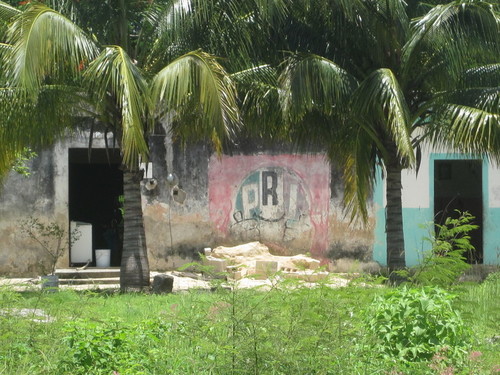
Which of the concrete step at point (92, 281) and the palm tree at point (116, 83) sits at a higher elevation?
the palm tree at point (116, 83)

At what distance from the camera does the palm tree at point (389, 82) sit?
1194cm

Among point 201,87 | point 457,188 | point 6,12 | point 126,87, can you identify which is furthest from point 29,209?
point 457,188

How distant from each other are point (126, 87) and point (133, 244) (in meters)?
3.18

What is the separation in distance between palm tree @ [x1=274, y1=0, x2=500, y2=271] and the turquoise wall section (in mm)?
3602

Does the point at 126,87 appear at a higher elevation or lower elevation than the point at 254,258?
higher

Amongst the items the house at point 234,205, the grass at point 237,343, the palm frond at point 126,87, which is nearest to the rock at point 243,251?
the house at point 234,205

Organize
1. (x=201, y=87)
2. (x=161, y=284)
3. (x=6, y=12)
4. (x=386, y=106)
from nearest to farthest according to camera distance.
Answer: (x=201, y=87) < (x=386, y=106) < (x=6, y=12) < (x=161, y=284)

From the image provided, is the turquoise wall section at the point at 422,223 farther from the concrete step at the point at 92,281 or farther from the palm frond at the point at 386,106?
the concrete step at the point at 92,281

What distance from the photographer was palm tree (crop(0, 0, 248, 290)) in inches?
442

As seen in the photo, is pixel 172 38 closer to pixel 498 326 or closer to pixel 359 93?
pixel 359 93

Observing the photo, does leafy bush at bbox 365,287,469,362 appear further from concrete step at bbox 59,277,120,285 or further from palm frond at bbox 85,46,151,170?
concrete step at bbox 59,277,120,285

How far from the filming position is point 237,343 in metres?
5.62

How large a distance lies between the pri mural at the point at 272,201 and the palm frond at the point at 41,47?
5.74m

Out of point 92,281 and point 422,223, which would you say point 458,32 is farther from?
point 92,281
